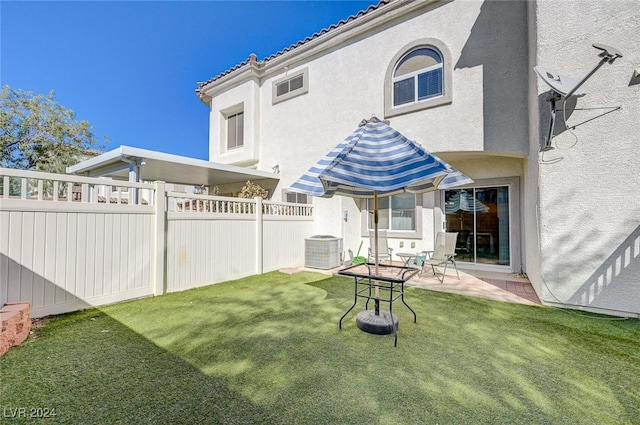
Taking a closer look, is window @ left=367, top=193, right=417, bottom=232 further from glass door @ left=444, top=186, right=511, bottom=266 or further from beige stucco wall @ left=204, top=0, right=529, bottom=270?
glass door @ left=444, top=186, right=511, bottom=266

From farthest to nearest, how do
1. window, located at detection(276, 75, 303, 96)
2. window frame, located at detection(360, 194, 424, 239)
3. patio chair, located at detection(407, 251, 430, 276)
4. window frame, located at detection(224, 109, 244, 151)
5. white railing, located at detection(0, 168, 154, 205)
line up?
window frame, located at detection(224, 109, 244, 151) < window, located at detection(276, 75, 303, 96) < window frame, located at detection(360, 194, 424, 239) < patio chair, located at detection(407, 251, 430, 276) < white railing, located at detection(0, 168, 154, 205)

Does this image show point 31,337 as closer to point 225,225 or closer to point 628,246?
point 225,225

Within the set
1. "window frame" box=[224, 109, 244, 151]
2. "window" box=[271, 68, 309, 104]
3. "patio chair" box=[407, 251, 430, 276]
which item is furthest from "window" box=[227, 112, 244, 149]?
"patio chair" box=[407, 251, 430, 276]

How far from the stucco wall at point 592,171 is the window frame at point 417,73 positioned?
2398 mm

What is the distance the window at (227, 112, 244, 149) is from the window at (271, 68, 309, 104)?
2.27 meters

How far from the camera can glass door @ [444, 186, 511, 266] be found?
834 cm

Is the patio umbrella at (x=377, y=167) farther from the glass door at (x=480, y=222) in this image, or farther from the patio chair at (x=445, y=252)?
the glass door at (x=480, y=222)

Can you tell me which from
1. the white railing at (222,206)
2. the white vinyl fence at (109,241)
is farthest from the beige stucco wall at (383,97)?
the white vinyl fence at (109,241)

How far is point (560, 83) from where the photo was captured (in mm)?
4898

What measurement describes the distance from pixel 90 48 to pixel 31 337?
18.0m

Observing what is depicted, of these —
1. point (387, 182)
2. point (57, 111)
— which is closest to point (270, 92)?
point (387, 182)

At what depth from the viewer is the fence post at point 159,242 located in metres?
5.71

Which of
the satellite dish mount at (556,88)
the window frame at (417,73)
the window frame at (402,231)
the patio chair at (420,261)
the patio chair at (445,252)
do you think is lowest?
the patio chair at (420,261)

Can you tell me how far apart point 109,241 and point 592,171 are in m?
8.97
